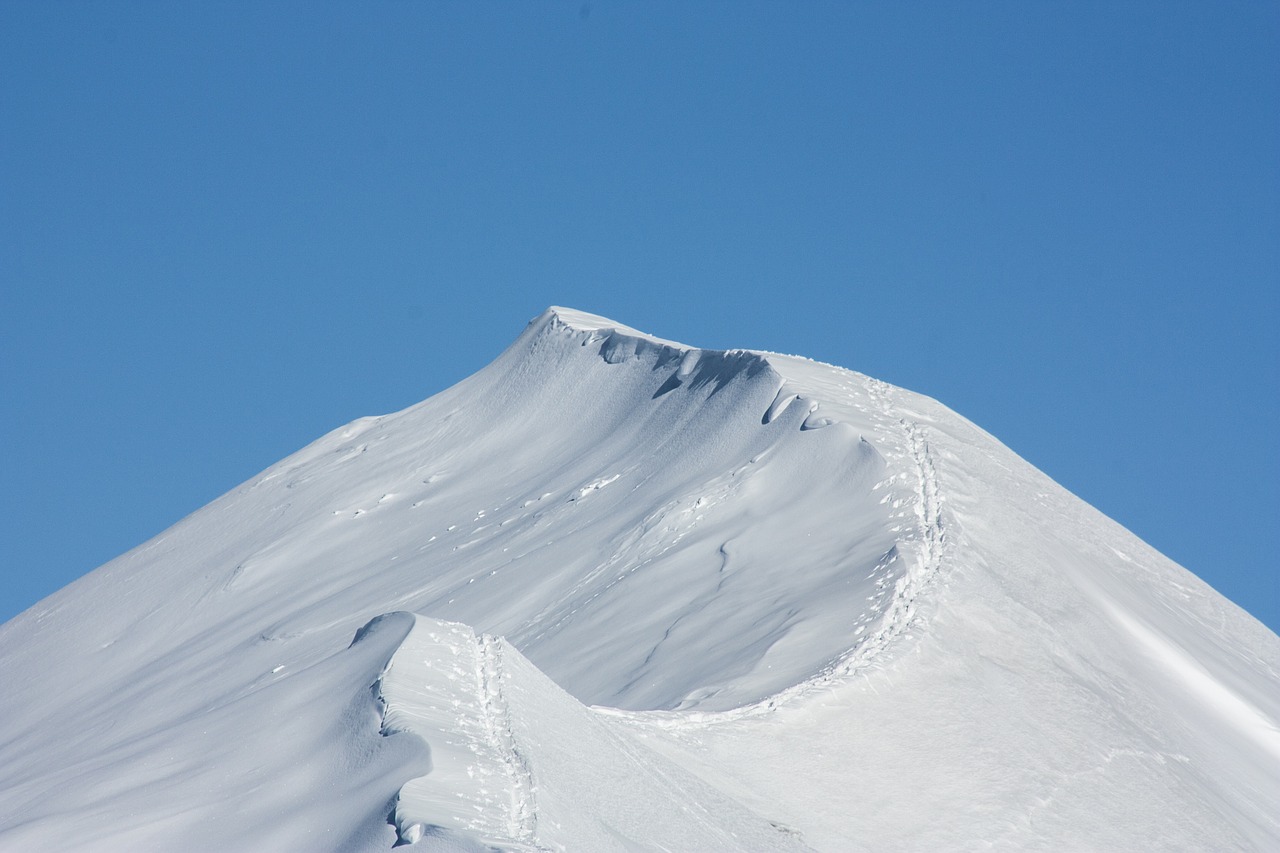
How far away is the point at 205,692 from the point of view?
22078 millimetres

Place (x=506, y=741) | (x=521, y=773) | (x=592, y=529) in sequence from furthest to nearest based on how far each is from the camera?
(x=592, y=529) < (x=506, y=741) < (x=521, y=773)

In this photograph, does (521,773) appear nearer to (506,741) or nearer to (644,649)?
(506,741)

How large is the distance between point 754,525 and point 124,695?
9366mm

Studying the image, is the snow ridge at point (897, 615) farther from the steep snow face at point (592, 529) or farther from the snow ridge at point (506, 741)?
the snow ridge at point (506, 741)

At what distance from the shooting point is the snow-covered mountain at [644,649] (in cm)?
1031

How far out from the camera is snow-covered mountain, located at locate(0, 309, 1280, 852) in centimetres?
1031

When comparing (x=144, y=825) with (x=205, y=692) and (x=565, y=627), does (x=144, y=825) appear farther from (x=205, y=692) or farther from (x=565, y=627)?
(x=205, y=692)

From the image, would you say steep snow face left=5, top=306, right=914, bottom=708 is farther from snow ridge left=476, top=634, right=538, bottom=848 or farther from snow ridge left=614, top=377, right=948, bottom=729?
snow ridge left=476, top=634, right=538, bottom=848

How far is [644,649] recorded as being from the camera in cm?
1775

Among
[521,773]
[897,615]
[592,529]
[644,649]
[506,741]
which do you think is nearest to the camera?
[521,773]

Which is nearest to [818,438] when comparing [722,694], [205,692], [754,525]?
[754,525]

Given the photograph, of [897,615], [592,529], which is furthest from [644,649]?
[592,529]

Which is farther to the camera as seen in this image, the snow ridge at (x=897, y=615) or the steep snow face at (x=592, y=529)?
the steep snow face at (x=592, y=529)

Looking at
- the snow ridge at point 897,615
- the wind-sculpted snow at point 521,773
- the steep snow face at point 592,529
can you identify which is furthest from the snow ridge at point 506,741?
the steep snow face at point 592,529
